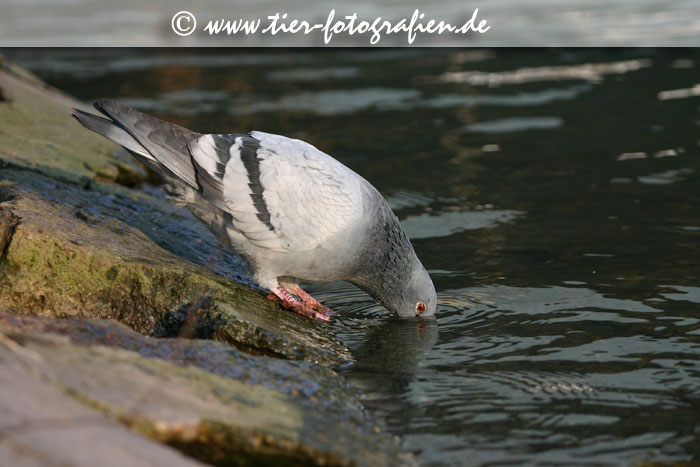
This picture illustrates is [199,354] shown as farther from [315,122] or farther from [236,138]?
[315,122]

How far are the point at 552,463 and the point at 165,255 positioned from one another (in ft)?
8.87

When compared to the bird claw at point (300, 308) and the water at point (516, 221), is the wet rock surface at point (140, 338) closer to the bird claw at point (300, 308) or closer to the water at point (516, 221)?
the bird claw at point (300, 308)

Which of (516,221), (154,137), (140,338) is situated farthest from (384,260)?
(516,221)

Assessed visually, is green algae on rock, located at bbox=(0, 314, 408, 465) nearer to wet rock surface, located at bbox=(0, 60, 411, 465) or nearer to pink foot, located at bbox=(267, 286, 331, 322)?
wet rock surface, located at bbox=(0, 60, 411, 465)

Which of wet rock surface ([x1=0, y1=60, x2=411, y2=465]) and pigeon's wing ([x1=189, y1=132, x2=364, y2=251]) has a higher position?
pigeon's wing ([x1=189, y1=132, x2=364, y2=251])

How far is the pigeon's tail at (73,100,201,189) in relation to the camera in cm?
489

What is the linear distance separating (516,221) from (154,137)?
3.29 meters

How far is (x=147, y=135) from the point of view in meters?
4.89

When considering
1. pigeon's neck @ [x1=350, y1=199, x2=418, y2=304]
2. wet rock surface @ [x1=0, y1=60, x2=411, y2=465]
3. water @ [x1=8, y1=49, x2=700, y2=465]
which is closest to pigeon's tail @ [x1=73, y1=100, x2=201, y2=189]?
wet rock surface @ [x1=0, y1=60, x2=411, y2=465]

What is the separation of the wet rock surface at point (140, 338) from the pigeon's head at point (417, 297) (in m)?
0.54

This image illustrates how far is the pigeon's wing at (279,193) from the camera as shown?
4.74 meters

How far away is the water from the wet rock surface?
47 centimetres

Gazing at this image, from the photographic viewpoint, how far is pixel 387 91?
479 inches

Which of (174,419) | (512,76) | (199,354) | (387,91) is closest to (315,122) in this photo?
(387,91)
